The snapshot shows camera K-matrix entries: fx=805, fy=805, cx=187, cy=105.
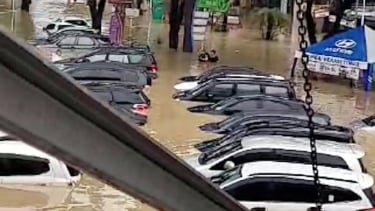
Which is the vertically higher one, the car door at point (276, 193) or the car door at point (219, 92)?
the car door at point (276, 193)

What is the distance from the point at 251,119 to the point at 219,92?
4.05m

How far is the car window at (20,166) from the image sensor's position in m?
10.1

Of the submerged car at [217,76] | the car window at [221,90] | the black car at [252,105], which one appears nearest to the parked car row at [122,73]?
the submerged car at [217,76]

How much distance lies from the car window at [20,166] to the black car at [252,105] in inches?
243

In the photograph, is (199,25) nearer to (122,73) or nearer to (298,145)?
(122,73)

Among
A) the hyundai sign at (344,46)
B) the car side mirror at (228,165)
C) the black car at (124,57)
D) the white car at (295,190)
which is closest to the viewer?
the white car at (295,190)

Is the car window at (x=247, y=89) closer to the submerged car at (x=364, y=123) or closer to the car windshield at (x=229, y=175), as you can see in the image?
the submerged car at (x=364, y=123)

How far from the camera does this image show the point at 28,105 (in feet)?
2.67

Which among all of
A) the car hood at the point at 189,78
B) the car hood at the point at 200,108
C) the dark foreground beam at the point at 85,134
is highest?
the dark foreground beam at the point at 85,134

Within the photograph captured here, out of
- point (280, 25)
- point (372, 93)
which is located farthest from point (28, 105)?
point (280, 25)

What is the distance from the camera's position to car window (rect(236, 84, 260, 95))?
17.6 metres

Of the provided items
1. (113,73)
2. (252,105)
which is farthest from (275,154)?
(113,73)

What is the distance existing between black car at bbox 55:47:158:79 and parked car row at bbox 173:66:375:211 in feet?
14.4

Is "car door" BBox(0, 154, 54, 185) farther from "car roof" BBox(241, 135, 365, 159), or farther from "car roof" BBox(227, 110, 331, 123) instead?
"car roof" BBox(227, 110, 331, 123)
